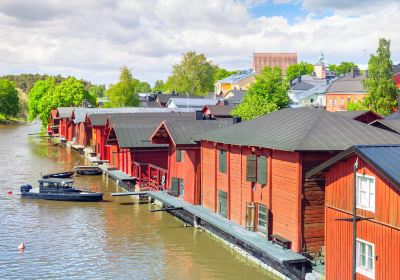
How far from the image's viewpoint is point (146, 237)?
33406mm

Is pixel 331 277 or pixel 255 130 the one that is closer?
pixel 331 277

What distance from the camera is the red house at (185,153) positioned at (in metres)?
37.5

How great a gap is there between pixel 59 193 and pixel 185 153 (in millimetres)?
12320

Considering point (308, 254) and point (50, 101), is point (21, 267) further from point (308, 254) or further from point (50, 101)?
point (50, 101)

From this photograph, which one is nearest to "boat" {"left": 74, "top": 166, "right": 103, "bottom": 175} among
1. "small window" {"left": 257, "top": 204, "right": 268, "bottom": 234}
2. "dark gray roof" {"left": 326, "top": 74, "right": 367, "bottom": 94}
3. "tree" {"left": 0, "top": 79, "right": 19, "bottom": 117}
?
"small window" {"left": 257, "top": 204, "right": 268, "bottom": 234}

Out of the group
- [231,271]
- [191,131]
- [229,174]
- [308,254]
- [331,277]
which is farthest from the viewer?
[191,131]

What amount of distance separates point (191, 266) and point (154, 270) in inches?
81.7

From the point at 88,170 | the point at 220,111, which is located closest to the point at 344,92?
the point at 220,111

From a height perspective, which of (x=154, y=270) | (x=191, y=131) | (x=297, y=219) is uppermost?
(x=191, y=131)

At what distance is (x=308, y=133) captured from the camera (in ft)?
85.5

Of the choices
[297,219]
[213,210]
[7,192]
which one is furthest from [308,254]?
Answer: [7,192]

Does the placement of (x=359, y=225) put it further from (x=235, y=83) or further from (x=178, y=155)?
(x=235, y=83)

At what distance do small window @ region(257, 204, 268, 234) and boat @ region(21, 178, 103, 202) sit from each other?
1928 cm

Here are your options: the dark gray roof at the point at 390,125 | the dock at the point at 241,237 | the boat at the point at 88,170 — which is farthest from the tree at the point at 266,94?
the dark gray roof at the point at 390,125
